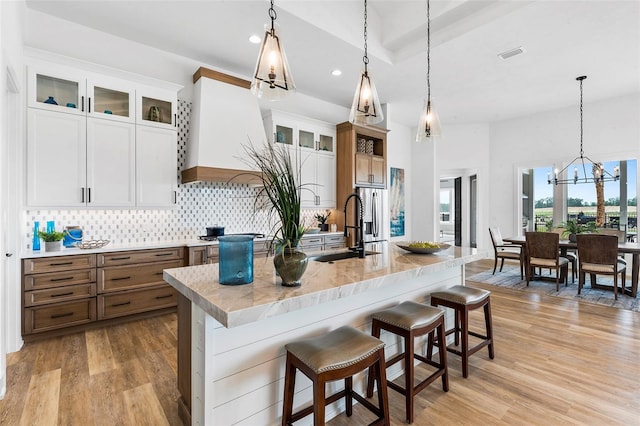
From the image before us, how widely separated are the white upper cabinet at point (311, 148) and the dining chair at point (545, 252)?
11.3 ft

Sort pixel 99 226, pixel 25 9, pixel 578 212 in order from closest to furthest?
pixel 25 9 < pixel 99 226 < pixel 578 212

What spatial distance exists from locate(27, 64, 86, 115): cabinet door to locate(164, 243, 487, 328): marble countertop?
109 inches

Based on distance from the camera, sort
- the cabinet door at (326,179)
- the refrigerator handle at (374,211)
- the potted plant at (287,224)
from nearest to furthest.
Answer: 1. the potted plant at (287,224)
2. the cabinet door at (326,179)
3. the refrigerator handle at (374,211)

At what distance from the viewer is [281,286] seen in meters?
1.57

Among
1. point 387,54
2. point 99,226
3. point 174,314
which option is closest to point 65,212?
point 99,226

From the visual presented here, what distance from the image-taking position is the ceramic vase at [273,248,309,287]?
5.05ft

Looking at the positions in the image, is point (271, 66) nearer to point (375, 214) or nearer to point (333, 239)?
point (333, 239)

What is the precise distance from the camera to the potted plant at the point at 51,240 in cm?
317

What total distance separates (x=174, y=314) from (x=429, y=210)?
244 inches

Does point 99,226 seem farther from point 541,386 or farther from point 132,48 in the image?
point 541,386

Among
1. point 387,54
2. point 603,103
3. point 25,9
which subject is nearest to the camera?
point 25,9

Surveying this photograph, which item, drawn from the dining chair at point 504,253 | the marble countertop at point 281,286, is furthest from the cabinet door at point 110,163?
the dining chair at point 504,253

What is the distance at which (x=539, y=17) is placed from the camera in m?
3.41

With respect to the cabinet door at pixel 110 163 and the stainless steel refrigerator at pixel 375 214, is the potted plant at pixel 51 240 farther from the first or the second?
the stainless steel refrigerator at pixel 375 214
